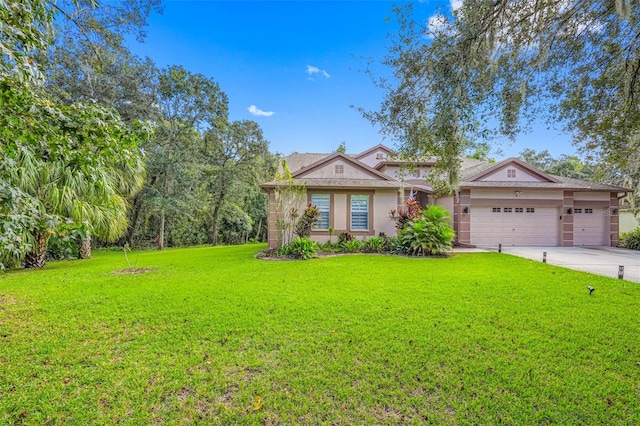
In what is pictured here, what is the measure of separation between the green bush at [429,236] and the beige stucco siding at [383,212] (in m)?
1.78

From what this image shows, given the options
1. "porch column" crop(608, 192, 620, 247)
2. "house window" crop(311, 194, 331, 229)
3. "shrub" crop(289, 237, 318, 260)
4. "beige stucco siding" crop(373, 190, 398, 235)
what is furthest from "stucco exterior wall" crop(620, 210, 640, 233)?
"shrub" crop(289, 237, 318, 260)

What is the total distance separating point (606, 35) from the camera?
497 cm

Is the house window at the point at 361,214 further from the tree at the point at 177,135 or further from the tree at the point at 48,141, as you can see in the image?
the tree at the point at 177,135

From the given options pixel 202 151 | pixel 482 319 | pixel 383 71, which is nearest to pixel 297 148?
pixel 202 151

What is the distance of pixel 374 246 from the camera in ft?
39.5

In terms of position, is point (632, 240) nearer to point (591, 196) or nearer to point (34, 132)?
point (591, 196)

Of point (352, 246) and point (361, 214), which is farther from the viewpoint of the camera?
point (361, 214)

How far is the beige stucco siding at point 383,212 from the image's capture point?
43.7ft

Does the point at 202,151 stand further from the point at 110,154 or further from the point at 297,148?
the point at 110,154

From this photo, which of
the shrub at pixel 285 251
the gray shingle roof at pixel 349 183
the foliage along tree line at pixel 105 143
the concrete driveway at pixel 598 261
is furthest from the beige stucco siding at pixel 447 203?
the foliage along tree line at pixel 105 143

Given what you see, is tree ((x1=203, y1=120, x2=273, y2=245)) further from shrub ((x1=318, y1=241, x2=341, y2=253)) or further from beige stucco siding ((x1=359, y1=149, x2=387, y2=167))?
shrub ((x1=318, y1=241, x2=341, y2=253))

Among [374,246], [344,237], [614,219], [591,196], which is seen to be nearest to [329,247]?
[344,237]

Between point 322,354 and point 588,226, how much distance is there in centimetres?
1726

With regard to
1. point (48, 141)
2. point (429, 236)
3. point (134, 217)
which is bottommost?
point (429, 236)
